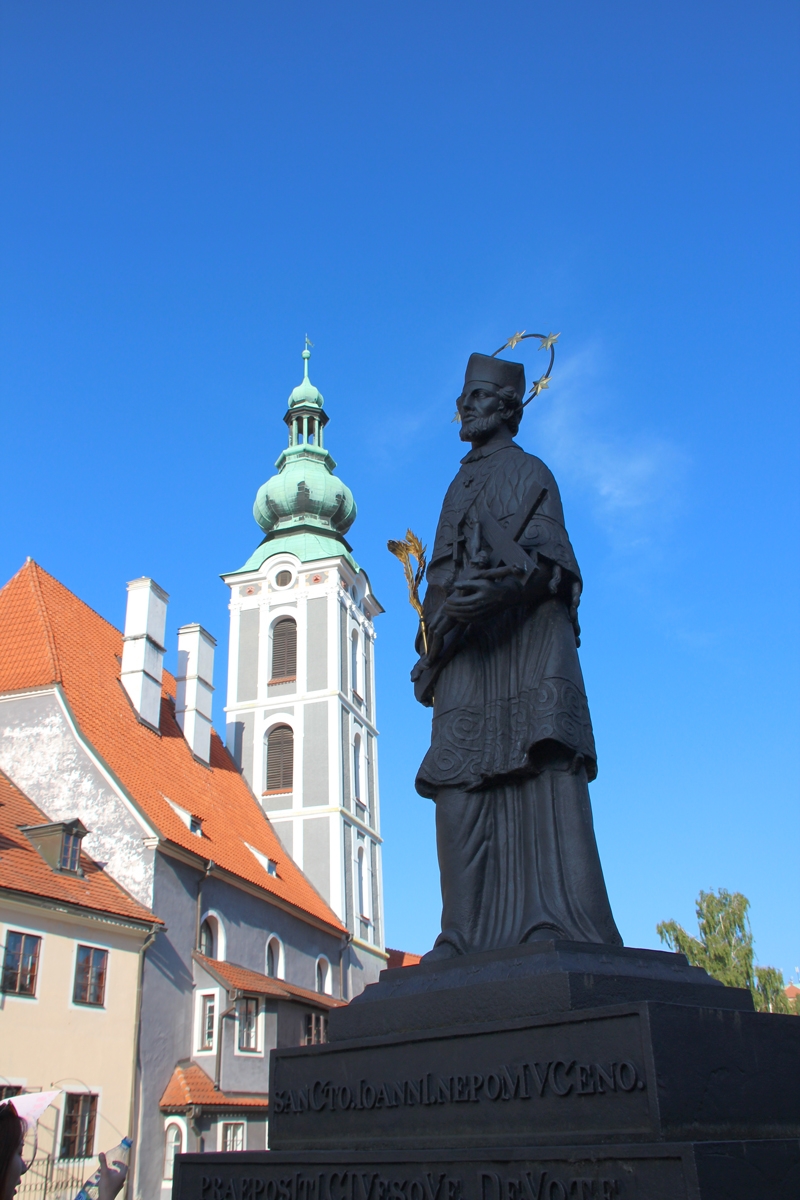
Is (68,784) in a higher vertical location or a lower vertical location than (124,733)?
lower

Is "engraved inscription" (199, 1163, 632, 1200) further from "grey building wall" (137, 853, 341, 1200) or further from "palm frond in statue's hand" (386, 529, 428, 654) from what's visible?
"grey building wall" (137, 853, 341, 1200)

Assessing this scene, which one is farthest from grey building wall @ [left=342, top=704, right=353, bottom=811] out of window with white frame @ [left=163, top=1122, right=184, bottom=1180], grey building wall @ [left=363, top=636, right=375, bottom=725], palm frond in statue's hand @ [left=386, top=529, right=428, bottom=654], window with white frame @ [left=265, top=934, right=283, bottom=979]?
palm frond in statue's hand @ [left=386, top=529, right=428, bottom=654]

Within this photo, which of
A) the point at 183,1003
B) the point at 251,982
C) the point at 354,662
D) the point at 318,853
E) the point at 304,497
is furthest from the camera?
the point at 304,497

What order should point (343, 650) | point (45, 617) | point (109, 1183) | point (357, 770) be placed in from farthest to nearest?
point (343, 650) < point (357, 770) < point (45, 617) < point (109, 1183)

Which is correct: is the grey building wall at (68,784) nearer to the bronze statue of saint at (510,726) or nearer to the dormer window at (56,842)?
the dormer window at (56,842)

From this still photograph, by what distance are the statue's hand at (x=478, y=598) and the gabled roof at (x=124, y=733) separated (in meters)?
15.6

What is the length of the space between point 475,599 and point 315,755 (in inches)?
1053

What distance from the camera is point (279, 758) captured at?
101 ft

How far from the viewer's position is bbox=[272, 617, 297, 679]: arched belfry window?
3222cm

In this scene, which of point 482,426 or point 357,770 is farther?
point 357,770

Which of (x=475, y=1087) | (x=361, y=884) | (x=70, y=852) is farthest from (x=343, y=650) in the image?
(x=475, y=1087)

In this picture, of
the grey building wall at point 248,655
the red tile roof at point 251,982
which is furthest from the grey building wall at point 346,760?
the red tile roof at point 251,982

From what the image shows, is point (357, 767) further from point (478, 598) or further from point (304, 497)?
point (478, 598)

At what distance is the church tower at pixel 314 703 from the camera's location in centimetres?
2884
